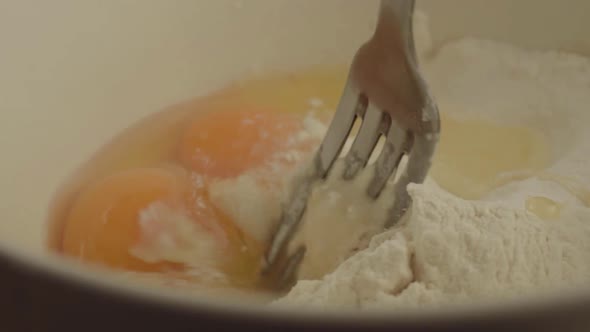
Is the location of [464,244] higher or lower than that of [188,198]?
higher

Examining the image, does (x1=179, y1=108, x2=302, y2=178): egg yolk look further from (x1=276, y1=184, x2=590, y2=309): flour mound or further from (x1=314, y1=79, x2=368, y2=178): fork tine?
(x1=276, y1=184, x2=590, y2=309): flour mound

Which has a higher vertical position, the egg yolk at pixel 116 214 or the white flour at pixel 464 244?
the white flour at pixel 464 244

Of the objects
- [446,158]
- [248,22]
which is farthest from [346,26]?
[446,158]

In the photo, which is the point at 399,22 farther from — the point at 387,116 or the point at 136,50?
the point at 136,50

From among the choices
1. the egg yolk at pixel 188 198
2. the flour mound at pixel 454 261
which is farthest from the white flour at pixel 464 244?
the egg yolk at pixel 188 198

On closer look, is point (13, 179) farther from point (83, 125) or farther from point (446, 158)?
point (446, 158)

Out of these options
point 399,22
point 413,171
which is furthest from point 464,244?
point 399,22

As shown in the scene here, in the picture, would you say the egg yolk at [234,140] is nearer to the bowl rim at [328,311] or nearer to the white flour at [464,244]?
the white flour at [464,244]

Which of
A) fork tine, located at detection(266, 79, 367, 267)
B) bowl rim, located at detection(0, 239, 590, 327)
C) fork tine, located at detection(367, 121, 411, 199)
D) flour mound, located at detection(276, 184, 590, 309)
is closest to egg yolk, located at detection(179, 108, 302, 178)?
fork tine, located at detection(266, 79, 367, 267)
